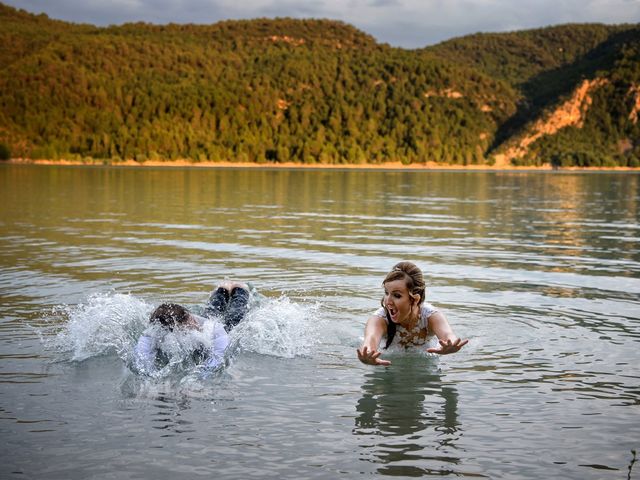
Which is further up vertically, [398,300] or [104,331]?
[398,300]

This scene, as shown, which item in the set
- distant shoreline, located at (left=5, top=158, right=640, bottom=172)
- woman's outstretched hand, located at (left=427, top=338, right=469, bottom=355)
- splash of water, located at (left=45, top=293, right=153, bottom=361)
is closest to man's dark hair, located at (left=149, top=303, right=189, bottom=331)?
splash of water, located at (left=45, top=293, right=153, bottom=361)

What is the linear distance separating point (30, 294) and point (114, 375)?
5.98 m

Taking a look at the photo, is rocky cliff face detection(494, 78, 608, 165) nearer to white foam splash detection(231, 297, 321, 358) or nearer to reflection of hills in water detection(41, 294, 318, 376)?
white foam splash detection(231, 297, 321, 358)

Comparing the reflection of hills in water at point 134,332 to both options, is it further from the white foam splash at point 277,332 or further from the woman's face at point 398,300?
the woman's face at point 398,300

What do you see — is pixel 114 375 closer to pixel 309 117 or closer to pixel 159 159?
pixel 159 159

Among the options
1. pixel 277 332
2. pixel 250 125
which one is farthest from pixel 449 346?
pixel 250 125

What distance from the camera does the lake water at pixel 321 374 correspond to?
22.6 feet

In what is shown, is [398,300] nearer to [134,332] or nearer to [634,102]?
[134,332]

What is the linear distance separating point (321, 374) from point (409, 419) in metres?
1.88

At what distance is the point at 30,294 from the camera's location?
570 inches

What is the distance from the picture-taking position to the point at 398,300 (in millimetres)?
8836

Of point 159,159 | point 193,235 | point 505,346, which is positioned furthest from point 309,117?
point 505,346

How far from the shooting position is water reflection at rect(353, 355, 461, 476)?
682 centimetres

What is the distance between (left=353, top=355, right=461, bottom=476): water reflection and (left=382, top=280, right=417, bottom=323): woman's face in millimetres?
863
